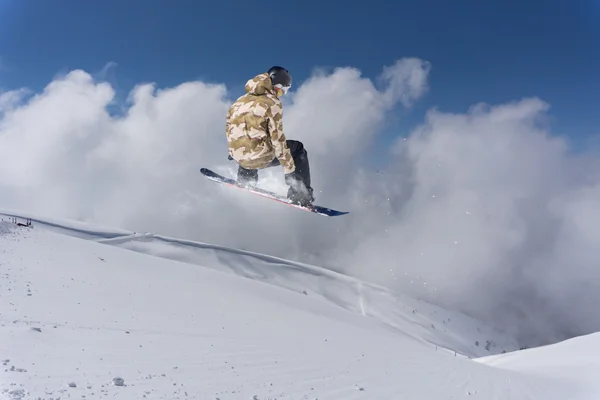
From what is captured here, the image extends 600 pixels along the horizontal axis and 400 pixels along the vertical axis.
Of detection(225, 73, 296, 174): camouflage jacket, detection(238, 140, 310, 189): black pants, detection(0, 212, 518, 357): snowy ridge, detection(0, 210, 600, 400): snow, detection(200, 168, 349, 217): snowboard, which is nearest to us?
detection(0, 210, 600, 400): snow

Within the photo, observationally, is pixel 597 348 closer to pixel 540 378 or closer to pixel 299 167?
pixel 540 378

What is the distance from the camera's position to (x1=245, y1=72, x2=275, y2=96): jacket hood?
5.95 m

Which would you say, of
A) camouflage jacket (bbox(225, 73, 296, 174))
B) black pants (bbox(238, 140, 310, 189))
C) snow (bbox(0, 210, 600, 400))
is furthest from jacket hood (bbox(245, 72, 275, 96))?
snow (bbox(0, 210, 600, 400))

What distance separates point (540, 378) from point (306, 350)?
817 cm

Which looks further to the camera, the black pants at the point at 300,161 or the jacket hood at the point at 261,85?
the black pants at the point at 300,161

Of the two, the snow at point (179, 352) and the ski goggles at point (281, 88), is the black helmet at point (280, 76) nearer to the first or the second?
the ski goggles at point (281, 88)

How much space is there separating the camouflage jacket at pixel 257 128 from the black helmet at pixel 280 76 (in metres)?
0.09

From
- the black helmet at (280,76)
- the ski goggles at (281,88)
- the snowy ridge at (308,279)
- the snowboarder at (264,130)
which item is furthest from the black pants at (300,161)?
the snowy ridge at (308,279)

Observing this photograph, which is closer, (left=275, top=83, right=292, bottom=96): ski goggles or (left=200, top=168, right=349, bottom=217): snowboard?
(left=275, top=83, right=292, bottom=96): ski goggles

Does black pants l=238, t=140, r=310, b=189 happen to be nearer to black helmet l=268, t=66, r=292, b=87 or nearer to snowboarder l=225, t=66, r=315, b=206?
snowboarder l=225, t=66, r=315, b=206

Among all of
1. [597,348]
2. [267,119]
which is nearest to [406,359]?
[267,119]

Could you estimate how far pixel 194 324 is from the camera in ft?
24.5

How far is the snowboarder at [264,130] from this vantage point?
5988 mm

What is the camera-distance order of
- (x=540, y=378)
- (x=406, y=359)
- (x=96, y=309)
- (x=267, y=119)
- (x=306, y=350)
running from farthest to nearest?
(x=540, y=378) → (x=406, y=359) → (x=306, y=350) → (x=96, y=309) → (x=267, y=119)
